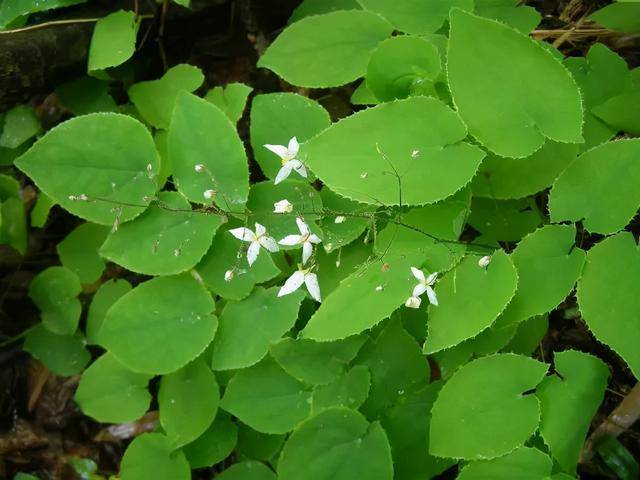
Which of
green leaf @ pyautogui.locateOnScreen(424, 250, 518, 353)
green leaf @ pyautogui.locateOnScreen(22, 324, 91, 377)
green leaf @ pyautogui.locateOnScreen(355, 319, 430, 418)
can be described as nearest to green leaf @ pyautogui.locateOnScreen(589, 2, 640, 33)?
green leaf @ pyautogui.locateOnScreen(424, 250, 518, 353)

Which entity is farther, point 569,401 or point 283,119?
point 283,119

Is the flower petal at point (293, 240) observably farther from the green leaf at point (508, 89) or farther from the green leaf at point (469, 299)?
the green leaf at point (508, 89)

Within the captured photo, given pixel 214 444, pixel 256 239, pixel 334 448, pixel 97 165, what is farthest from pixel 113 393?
pixel 256 239

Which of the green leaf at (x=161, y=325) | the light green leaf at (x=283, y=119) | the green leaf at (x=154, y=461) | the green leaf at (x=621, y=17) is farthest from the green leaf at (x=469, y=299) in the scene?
the green leaf at (x=154, y=461)

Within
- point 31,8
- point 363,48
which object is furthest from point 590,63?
point 31,8

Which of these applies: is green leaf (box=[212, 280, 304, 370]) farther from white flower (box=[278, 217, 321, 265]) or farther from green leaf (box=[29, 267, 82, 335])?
green leaf (box=[29, 267, 82, 335])

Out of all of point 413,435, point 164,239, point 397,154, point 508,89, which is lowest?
point 413,435

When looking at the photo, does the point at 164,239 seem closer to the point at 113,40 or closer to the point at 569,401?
the point at 113,40
